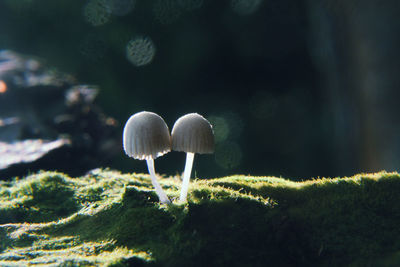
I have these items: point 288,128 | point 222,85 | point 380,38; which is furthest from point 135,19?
point 380,38

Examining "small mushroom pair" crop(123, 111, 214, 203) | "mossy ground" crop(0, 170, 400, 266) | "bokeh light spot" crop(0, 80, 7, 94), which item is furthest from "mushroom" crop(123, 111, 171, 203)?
"bokeh light spot" crop(0, 80, 7, 94)

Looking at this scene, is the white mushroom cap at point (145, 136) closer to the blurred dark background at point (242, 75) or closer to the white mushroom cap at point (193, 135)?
the white mushroom cap at point (193, 135)

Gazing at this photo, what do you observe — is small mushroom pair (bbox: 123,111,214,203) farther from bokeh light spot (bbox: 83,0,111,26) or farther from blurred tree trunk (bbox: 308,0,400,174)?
bokeh light spot (bbox: 83,0,111,26)

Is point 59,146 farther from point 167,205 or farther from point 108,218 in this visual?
point 167,205

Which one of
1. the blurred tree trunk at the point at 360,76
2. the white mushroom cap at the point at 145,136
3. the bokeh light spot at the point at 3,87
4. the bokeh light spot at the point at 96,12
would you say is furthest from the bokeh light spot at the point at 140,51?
the white mushroom cap at the point at 145,136

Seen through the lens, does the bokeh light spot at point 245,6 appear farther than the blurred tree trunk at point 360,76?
Yes

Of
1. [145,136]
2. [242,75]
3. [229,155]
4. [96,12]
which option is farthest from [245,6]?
[145,136]
